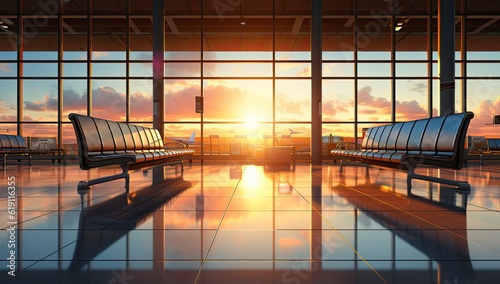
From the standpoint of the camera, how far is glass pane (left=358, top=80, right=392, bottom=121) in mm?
10500

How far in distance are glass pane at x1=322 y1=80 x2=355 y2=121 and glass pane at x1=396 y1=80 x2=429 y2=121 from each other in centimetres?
167

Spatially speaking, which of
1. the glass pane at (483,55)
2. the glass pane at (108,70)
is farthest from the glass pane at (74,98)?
the glass pane at (483,55)

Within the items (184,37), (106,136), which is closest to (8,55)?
(184,37)

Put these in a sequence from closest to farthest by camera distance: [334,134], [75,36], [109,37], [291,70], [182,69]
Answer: [182,69]
[291,70]
[334,134]
[109,37]
[75,36]

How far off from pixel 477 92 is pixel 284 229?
40.5 feet

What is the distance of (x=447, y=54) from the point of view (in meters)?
8.92

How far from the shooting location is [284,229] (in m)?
2.04

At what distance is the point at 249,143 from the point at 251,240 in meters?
12.1

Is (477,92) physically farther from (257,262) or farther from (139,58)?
(257,262)

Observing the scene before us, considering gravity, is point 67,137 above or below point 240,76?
below

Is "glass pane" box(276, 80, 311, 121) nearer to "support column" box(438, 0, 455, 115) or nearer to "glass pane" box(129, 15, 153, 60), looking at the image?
"support column" box(438, 0, 455, 115)

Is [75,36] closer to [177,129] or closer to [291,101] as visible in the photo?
[177,129]

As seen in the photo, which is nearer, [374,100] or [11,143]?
[11,143]

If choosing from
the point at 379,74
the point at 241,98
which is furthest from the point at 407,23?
the point at 241,98
